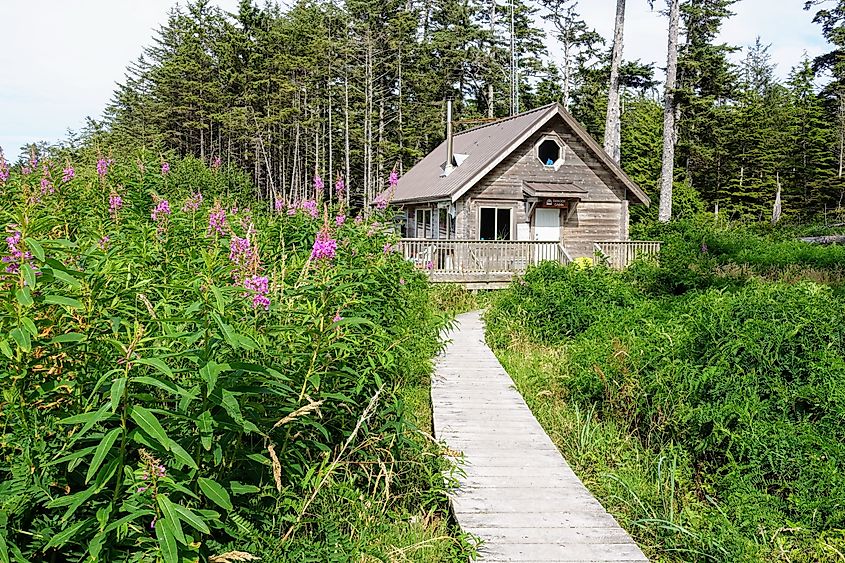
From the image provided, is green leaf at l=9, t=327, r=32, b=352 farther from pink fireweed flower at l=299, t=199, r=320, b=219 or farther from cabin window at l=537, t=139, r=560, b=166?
cabin window at l=537, t=139, r=560, b=166

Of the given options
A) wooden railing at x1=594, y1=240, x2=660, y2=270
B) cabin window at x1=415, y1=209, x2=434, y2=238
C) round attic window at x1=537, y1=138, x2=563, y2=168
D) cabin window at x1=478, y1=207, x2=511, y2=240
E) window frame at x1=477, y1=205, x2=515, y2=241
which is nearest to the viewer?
wooden railing at x1=594, y1=240, x2=660, y2=270

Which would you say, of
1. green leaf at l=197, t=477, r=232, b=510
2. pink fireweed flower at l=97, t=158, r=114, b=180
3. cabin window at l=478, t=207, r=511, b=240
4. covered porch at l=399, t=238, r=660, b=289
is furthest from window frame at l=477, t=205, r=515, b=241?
green leaf at l=197, t=477, r=232, b=510

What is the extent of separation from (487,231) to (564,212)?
2.75 meters

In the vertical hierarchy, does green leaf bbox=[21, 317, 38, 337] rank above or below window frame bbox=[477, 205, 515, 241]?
below

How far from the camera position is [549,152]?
73.4ft

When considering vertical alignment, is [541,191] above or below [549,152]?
below

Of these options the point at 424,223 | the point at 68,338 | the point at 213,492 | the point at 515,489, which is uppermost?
the point at 424,223

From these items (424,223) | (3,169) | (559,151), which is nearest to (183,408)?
(3,169)

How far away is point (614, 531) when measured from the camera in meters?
4.16

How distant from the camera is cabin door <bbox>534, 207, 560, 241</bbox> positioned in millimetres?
22203

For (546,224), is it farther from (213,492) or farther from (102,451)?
(102,451)

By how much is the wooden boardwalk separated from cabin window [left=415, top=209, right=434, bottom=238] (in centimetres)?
1786

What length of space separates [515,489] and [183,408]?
3.05m

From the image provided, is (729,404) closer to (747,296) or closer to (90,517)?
(747,296)
